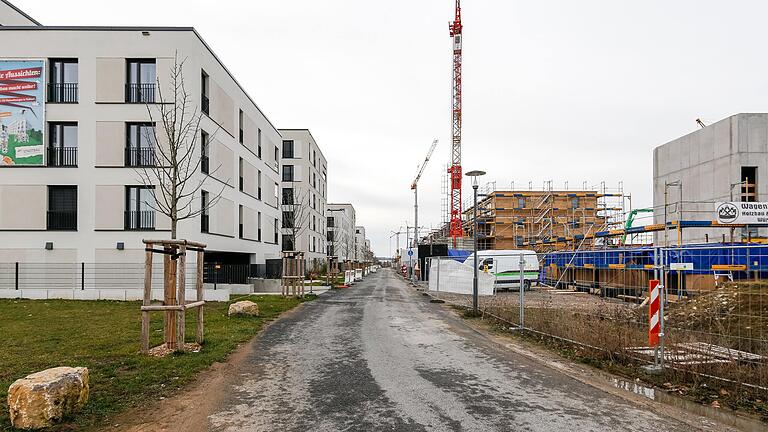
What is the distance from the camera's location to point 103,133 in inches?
934

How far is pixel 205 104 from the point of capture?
25656mm

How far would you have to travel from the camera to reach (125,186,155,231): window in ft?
77.0

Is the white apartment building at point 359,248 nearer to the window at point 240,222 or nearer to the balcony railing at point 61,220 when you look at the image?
the window at point 240,222

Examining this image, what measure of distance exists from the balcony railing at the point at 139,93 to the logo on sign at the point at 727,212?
24.9 meters

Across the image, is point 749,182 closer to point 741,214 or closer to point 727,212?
point 741,214

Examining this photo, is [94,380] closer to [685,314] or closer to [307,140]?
[685,314]

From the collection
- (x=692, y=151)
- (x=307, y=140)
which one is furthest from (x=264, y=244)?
(x=692, y=151)

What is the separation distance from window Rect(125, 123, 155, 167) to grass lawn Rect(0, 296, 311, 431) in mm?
8674

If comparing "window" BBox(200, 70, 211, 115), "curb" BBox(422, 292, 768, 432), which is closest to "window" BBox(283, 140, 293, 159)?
"window" BBox(200, 70, 211, 115)

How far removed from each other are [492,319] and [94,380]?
35.6 ft

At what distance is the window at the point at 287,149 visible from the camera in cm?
5763

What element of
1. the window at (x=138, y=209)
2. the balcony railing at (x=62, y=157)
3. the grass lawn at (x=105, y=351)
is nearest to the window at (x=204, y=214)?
the window at (x=138, y=209)

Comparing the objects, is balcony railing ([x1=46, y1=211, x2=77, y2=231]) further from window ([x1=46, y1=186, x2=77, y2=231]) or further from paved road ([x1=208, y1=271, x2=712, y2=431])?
paved road ([x1=208, y1=271, x2=712, y2=431])

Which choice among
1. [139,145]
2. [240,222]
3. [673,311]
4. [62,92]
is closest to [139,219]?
[139,145]
